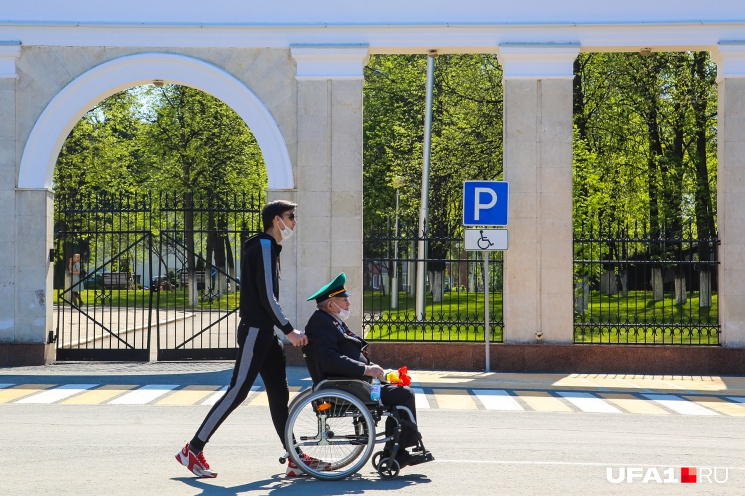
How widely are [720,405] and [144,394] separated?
7.41 meters

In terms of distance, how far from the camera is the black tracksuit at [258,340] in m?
8.49

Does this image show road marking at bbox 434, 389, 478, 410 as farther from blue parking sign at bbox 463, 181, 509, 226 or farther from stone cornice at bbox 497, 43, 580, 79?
stone cornice at bbox 497, 43, 580, 79

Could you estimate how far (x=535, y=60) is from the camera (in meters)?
17.9

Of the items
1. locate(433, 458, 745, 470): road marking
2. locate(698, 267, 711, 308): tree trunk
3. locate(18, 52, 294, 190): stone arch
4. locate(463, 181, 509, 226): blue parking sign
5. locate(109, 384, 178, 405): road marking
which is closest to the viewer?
locate(433, 458, 745, 470): road marking

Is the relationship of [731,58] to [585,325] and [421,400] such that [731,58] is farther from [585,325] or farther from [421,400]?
[421,400]

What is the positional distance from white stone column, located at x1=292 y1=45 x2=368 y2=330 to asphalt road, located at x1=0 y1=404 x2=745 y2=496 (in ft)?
17.8

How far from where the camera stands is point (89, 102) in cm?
1814

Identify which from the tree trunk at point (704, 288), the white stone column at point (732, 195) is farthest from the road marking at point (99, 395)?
the tree trunk at point (704, 288)

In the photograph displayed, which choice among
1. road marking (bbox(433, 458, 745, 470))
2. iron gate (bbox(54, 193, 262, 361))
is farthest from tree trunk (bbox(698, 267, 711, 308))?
road marking (bbox(433, 458, 745, 470))

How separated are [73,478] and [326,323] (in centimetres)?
220

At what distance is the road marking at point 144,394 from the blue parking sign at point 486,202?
536 cm

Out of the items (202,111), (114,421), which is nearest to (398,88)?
(202,111)

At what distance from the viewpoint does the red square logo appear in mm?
8234

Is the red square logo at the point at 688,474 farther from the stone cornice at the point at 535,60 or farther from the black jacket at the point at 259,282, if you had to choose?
the stone cornice at the point at 535,60
